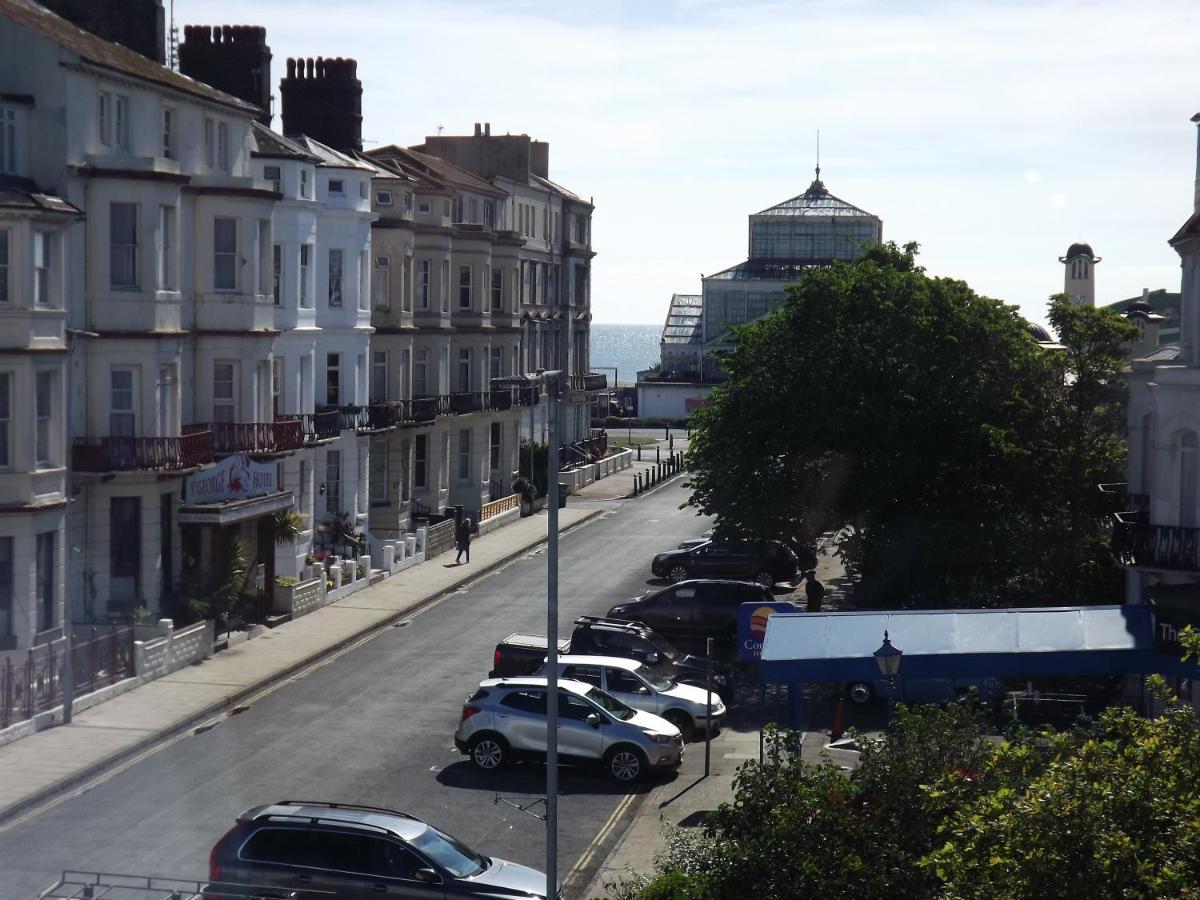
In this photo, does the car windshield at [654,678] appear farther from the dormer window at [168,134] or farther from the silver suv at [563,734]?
the dormer window at [168,134]

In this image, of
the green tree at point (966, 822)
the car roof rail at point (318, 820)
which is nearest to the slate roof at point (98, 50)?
the car roof rail at point (318, 820)

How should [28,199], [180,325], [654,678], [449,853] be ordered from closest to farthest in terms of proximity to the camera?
[449,853] → [654,678] → [28,199] → [180,325]

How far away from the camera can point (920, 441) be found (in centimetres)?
3662

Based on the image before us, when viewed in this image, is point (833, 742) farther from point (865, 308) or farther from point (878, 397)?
point (865, 308)

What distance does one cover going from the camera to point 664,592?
131ft

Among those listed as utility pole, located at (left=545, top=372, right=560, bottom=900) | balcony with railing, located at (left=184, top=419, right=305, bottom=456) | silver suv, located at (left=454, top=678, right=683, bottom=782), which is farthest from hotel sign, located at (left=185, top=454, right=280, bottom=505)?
utility pole, located at (left=545, top=372, right=560, bottom=900)

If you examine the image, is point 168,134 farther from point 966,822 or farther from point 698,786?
point 966,822

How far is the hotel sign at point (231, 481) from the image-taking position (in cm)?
3672

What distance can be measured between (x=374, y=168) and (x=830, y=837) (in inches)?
1637

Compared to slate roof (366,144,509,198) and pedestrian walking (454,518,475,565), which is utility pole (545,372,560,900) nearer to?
pedestrian walking (454,518,475,565)

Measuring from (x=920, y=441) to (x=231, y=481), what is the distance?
1561 cm

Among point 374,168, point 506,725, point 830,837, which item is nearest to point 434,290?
point 374,168

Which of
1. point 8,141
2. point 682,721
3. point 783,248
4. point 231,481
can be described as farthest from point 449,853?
point 783,248

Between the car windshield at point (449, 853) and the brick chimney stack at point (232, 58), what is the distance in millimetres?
32872
